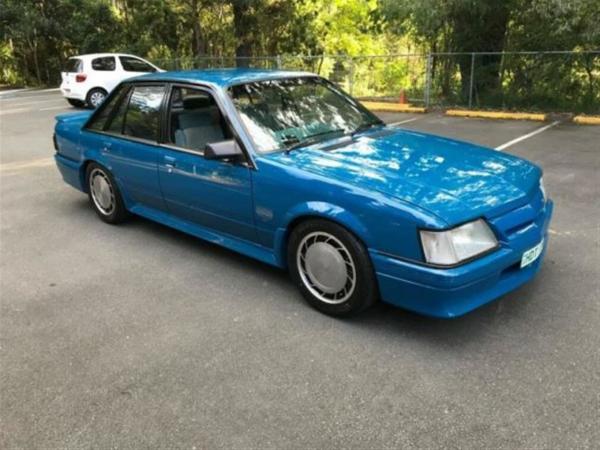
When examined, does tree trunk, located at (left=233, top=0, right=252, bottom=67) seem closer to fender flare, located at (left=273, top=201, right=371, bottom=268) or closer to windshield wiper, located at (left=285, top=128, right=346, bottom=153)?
windshield wiper, located at (left=285, top=128, right=346, bottom=153)

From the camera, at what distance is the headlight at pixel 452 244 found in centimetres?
301

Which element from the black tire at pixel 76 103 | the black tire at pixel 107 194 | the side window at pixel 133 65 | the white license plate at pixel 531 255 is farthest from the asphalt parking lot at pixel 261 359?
the black tire at pixel 76 103

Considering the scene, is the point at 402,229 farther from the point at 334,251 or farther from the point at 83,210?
the point at 83,210

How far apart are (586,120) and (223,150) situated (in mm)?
9566

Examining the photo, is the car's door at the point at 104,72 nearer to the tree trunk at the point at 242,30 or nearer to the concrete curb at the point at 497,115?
the tree trunk at the point at 242,30

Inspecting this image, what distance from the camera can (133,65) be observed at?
651 inches

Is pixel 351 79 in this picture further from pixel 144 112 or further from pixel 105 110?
pixel 144 112

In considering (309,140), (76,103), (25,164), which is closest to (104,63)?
(76,103)

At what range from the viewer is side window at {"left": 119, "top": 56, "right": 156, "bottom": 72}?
16.3m

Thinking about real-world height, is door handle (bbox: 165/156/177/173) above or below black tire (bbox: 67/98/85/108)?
above

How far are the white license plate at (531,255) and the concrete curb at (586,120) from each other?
28.3ft

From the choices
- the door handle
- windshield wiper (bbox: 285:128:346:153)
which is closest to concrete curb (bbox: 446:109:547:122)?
windshield wiper (bbox: 285:128:346:153)

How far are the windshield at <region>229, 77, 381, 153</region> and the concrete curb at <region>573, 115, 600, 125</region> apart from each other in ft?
26.3

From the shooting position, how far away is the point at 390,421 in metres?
2.66
